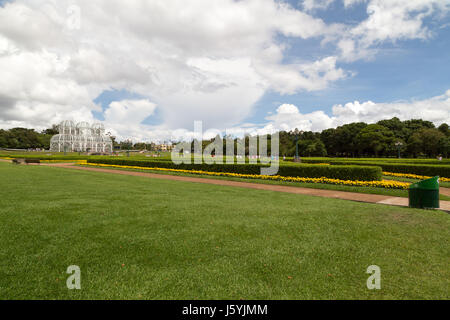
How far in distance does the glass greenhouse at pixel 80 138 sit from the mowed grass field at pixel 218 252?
84.3 metres

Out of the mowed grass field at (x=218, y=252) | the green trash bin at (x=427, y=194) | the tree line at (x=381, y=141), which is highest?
the tree line at (x=381, y=141)

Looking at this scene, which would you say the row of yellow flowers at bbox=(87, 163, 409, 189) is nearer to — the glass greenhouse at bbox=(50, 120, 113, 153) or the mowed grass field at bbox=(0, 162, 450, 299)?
the mowed grass field at bbox=(0, 162, 450, 299)

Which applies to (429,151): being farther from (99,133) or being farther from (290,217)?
(99,133)

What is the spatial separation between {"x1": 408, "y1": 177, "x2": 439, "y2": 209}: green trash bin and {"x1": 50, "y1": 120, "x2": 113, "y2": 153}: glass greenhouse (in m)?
86.8

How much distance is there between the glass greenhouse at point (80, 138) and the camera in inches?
3243

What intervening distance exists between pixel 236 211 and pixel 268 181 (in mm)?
9173

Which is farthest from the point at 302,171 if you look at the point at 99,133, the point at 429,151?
the point at 99,133

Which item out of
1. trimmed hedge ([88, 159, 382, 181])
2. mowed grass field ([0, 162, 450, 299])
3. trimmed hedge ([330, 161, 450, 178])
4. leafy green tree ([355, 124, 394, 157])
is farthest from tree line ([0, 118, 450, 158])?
mowed grass field ([0, 162, 450, 299])

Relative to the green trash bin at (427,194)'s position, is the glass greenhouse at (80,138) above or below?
above

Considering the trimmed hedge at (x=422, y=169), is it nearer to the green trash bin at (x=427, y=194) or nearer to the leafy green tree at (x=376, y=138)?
the green trash bin at (x=427, y=194)

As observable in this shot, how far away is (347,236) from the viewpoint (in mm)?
4895

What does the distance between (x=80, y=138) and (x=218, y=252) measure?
9587cm

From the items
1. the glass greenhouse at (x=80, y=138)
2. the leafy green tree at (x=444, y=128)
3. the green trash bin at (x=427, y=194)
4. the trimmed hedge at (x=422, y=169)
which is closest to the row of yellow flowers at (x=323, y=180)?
the green trash bin at (x=427, y=194)

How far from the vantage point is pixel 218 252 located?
4.05 metres
